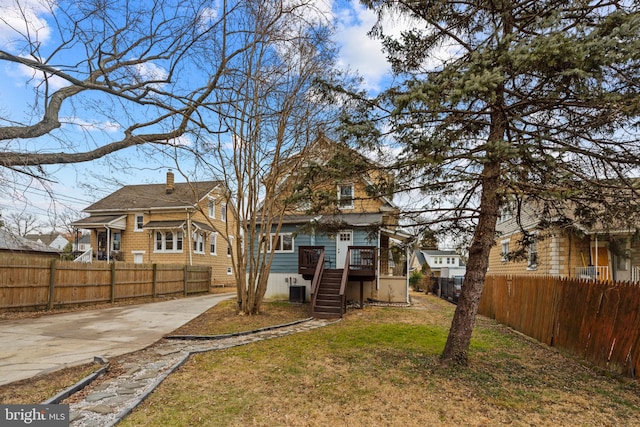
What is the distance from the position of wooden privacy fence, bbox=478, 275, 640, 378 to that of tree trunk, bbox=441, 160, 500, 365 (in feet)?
7.42

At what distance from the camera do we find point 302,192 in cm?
610

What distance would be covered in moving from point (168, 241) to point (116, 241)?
3681 mm

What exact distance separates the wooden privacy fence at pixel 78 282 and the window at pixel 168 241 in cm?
404

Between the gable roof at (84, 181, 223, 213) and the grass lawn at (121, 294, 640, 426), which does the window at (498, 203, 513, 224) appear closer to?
the grass lawn at (121, 294, 640, 426)

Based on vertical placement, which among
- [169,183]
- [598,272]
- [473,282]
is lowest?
[598,272]

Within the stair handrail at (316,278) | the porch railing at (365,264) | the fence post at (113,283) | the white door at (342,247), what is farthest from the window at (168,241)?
the porch railing at (365,264)

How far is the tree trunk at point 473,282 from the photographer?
6.04 m

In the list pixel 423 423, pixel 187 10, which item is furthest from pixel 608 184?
pixel 187 10

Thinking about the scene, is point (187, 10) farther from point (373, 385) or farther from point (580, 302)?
point (580, 302)

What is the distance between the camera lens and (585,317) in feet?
23.3

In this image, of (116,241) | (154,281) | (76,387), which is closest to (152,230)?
(116,241)

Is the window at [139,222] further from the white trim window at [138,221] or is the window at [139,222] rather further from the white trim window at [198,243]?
the white trim window at [198,243]

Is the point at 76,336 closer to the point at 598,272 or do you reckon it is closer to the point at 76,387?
the point at 76,387

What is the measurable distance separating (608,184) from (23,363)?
29.8 feet
